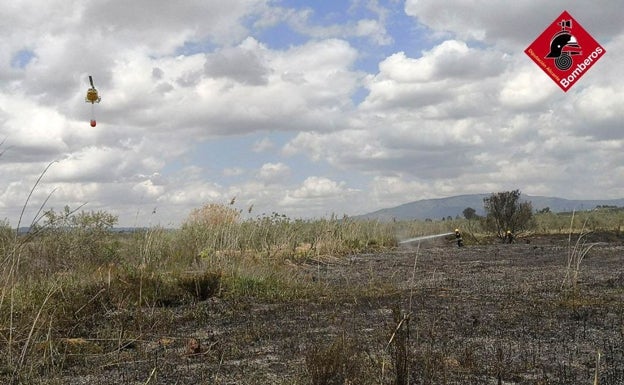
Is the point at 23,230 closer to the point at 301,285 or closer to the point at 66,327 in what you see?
the point at 66,327

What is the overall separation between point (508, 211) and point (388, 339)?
22.8m

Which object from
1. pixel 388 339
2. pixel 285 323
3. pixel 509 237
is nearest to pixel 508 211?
pixel 509 237

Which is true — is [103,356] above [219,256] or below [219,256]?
below

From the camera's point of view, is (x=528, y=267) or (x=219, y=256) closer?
(x=219, y=256)

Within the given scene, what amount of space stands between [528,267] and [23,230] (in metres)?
11.4

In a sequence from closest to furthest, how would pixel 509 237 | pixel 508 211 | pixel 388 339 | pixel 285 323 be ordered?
pixel 388 339, pixel 285 323, pixel 509 237, pixel 508 211

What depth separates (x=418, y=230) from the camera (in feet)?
103

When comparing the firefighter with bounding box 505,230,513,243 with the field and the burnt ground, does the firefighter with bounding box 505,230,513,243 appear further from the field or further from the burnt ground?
the burnt ground

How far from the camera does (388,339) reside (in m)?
5.42

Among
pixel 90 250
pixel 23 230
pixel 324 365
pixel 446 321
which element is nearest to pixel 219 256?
pixel 90 250

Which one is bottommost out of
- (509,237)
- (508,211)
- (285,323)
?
(285,323)

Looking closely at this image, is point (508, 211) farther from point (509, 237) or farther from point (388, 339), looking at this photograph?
point (388, 339)

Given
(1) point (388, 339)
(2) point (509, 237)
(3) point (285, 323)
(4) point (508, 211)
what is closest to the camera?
(1) point (388, 339)

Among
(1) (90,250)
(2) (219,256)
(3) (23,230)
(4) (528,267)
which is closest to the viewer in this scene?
(3) (23,230)
